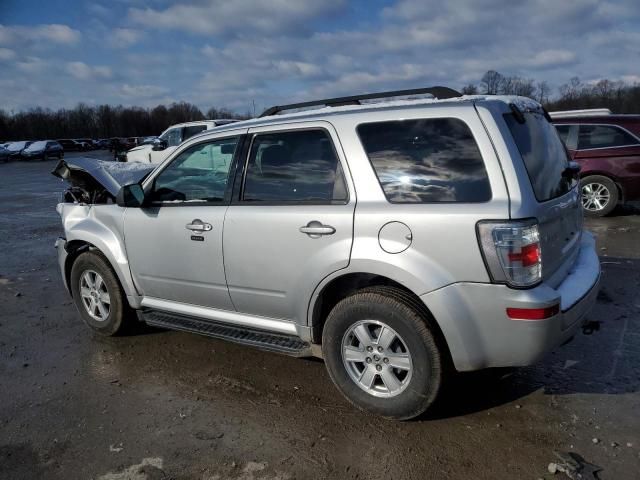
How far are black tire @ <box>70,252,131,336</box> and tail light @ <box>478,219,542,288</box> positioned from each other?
328cm

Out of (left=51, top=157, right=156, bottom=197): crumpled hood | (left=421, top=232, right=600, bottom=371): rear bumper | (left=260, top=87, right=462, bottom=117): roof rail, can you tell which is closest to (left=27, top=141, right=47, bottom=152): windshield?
(left=51, top=157, right=156, bottom=197): crumpled hood

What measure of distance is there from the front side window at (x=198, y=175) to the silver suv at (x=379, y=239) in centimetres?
1

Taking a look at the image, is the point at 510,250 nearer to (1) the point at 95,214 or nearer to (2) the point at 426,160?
(2) the point at 426,160

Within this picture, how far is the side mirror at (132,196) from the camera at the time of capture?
4211mm

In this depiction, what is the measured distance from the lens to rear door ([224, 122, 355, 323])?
3295 mm

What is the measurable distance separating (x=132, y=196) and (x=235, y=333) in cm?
139

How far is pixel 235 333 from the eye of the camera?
3898mm

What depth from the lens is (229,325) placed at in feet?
13.1

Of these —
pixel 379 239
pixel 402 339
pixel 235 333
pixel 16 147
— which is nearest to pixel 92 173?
pixel 235 333

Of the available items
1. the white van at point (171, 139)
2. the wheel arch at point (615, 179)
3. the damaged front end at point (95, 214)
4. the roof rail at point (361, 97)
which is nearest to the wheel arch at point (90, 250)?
the damaged front end at point (95, 214)

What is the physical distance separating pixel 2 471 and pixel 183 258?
5.76 ft

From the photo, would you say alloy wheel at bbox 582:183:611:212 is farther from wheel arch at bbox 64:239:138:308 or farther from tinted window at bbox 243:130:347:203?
wheel arch at bbox 64:239:138:308

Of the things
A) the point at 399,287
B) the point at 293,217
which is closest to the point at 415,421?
the point at 399,287

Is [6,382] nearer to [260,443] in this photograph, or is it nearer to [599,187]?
[260,443]
